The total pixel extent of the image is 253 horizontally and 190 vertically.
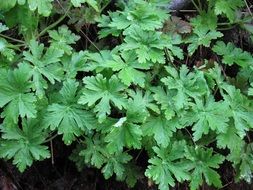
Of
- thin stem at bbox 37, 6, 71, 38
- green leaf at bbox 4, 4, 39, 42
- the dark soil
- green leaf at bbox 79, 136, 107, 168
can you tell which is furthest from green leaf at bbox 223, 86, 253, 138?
green leaf at bbox 4, 4, 39, 42

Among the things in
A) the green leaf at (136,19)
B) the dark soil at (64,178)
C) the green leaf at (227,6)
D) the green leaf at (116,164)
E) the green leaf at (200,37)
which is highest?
the green leaf at (227,6)

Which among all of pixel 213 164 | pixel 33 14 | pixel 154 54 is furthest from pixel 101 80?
pixel 213 164

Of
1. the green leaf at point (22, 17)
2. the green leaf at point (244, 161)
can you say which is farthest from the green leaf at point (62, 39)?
the green leaf at point (244, 161)

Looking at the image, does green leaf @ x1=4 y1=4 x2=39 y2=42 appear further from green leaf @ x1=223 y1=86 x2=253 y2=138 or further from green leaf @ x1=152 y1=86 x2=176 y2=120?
green leaf @ x1=223 y1=86 x2=253 y2=138

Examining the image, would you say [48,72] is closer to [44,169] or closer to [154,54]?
[154,54]

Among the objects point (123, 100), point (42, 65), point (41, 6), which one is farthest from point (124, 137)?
point (41, 6)

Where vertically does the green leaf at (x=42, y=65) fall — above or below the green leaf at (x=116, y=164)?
above

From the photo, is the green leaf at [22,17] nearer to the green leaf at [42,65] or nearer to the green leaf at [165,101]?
the green leaf at [42,65]
